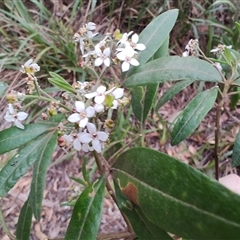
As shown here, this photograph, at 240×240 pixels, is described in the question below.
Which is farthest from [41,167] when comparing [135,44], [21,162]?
[135,44]

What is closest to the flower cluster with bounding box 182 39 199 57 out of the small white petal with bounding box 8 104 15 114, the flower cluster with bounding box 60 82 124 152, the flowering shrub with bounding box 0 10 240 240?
the flowering shrub with bounding box 0 10 240 240

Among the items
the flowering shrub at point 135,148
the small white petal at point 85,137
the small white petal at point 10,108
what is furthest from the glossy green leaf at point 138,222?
the small white petal at point 10,108

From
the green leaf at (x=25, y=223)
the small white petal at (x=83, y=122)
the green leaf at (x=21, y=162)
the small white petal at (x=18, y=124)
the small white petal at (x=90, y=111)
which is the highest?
the small white petal at (x=90, y=111)

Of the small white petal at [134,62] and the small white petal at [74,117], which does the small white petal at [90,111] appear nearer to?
the small white petal at [74,117]

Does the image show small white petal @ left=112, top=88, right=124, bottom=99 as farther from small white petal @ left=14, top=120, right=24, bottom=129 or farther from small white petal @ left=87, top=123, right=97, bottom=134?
small white petal @ left=14, top=120, right=24, bottom=129

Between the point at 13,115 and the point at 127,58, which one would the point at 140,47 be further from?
the point at 13,115
